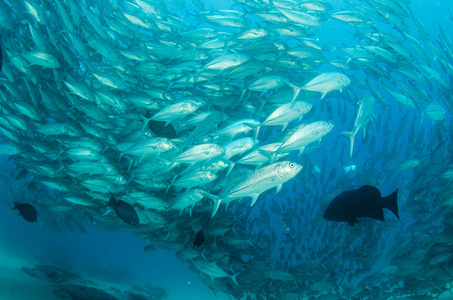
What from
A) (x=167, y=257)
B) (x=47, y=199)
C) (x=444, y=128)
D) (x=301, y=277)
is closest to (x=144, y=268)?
(x=167, y=257)

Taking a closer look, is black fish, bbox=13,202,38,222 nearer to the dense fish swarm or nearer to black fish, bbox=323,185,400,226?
the dense fish swarm

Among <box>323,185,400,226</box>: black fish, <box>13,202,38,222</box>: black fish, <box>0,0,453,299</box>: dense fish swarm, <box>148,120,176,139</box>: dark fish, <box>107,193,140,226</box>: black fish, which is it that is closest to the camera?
<box>323,185,400,226</box>: black fish

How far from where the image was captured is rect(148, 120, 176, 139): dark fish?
193 inches

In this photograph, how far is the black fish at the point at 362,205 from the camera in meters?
3.81

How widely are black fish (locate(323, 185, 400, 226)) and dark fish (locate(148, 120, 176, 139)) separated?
3.17 m

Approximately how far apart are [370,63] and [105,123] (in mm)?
6726

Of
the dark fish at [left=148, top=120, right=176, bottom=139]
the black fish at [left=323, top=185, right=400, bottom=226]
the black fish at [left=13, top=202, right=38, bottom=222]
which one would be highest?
the dark fish at [left=148, top=120, right=176, bottom=139]

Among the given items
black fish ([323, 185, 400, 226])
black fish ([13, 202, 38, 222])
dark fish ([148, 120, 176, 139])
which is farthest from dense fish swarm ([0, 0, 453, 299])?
black fish ([323, 185, 400, 226])

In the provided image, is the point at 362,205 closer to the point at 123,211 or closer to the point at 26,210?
the point at 123,211

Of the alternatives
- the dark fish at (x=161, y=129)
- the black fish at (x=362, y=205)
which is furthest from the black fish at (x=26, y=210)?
the black fish at (x=362, y=205)

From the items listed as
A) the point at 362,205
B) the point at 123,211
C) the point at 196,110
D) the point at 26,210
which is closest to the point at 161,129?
the point at 196,110

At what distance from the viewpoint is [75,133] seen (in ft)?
18.6

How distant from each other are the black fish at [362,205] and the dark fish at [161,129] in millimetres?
3167

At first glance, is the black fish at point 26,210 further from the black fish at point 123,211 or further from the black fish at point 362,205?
the black fish at point 362,205
